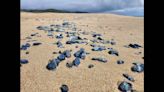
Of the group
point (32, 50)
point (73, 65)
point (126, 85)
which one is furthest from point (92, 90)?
point (32, 50)

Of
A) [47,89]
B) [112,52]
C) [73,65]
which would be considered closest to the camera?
[47,89]

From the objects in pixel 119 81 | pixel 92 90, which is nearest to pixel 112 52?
pixel 119 81

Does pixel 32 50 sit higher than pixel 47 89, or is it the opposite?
pixel 32 50
